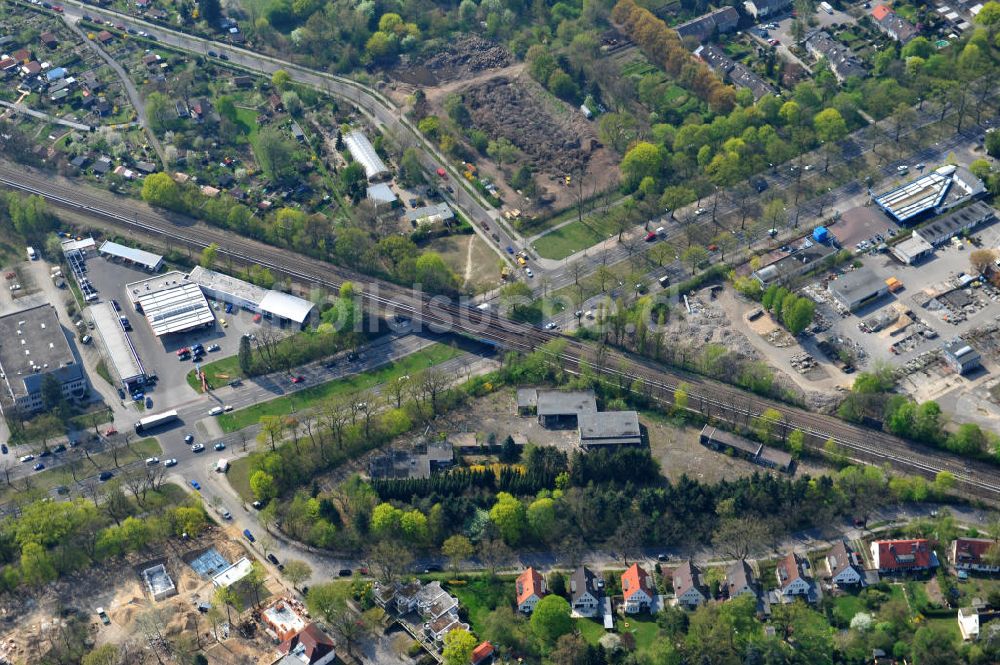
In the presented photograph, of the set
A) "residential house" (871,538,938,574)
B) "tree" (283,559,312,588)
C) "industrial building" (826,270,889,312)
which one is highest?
"industrial building" (826,270,889,312)

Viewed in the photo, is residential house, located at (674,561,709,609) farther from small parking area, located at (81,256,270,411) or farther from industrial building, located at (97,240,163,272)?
industrial building, located at (97,240,163,272)

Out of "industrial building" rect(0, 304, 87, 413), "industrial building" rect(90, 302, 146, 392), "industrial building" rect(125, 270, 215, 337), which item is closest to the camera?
"industrial building" rect(0, 304, 87, 413)

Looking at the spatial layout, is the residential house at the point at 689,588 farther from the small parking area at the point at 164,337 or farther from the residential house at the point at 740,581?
the small parking area at the point at 164,337

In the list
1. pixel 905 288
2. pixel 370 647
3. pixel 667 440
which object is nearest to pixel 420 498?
pixel 370 647

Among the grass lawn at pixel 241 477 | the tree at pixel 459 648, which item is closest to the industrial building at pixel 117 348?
the grass lawn at pixel 241 477

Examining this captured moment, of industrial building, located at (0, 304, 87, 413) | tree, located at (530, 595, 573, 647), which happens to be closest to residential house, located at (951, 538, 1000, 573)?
tree, located at (530, 595, 573, 647)

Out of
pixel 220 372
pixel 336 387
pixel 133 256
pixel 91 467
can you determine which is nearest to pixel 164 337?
pixel 220 372

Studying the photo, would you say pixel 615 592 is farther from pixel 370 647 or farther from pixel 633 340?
pixel 633 340
